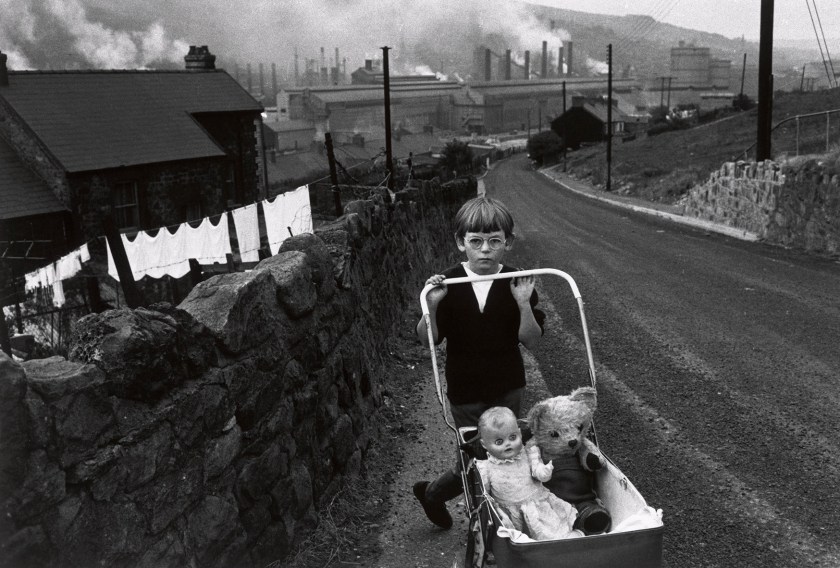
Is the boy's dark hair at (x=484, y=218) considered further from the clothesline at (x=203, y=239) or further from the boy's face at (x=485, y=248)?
the clothesline at (x=203, y=239)

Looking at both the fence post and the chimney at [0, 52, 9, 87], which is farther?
the chimney at [0, 52, 9, 87]

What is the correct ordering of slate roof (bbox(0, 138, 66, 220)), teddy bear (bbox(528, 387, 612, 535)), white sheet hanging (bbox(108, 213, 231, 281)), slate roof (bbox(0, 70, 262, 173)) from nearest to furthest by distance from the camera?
teddy bear (bbox(528, 387, 612, 535))
white sheet hanging (bbox(108, 213, 231, 281))
slate roof (bbox(0, 138, 66, 220))
slate roof (bbox(0, 70, 262, 173))

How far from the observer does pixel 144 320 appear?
11.8ft

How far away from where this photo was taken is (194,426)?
12.6 ft

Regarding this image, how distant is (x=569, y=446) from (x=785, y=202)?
56.3 ft

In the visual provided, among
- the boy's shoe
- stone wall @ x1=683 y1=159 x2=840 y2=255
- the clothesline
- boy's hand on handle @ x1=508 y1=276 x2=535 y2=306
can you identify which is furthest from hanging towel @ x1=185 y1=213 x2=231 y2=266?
boy's hand on handle @ x1=508 y1=276 x2=535 y2=306

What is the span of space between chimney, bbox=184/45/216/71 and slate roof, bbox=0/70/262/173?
12.0 ft

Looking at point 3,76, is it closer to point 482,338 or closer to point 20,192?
point 20,192

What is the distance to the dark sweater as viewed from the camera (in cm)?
447

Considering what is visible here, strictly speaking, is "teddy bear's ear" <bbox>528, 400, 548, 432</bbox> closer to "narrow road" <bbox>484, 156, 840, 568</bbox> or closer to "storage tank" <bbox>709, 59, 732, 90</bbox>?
"narrow road" <bbox>484, 156, 840, 568</bbox>

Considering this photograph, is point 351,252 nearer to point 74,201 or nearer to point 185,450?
point 185,450

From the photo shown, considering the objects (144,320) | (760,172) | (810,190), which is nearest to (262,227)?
(760,172)

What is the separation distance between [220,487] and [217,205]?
2865cm

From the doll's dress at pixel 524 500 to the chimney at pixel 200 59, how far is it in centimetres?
3746
